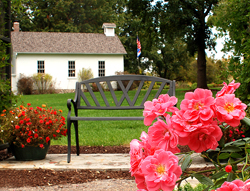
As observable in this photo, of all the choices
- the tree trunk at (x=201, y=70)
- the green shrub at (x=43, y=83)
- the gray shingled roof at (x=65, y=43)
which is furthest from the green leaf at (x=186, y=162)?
the gray shingled roof at (x=65, y=43)

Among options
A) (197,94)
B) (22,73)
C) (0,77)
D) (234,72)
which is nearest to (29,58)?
(22,73)

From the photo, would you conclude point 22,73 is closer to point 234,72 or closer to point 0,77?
point 0,77

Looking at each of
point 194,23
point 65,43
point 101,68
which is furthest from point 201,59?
point 65,43

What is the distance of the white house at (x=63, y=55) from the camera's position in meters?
24.2

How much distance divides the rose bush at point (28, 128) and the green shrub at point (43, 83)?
786 inches

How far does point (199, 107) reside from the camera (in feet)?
2.66

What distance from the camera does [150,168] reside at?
76 centimetres

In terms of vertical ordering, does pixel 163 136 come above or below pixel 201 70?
below

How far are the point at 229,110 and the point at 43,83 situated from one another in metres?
23.3

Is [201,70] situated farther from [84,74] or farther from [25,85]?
[25,85]

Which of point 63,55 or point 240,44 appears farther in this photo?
point 63,55

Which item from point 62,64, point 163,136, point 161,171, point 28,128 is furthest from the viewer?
point 62,64

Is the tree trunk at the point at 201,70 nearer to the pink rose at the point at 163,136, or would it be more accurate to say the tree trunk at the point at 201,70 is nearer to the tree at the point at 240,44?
the tree at the point at 240,44

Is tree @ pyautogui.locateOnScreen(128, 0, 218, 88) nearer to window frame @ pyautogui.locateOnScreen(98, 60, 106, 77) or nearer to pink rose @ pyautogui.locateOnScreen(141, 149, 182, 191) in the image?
window frame @ pyautogui.locateOnScreen(98, 60, 106, 77)
